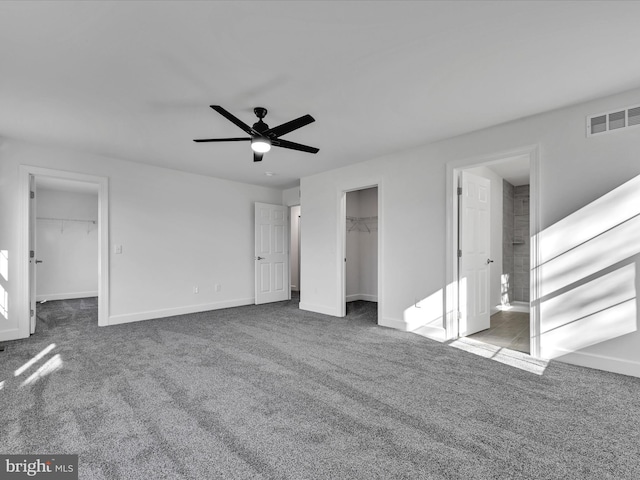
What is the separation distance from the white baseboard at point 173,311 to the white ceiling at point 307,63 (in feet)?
8.68

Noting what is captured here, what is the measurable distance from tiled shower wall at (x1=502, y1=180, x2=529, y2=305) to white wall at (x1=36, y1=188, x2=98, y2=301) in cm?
904

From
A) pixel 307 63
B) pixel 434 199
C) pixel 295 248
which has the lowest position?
pixel 295 248

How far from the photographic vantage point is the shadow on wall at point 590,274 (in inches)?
112

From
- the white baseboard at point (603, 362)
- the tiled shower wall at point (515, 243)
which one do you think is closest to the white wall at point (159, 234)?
the tiled shower wall at point (515, 243)

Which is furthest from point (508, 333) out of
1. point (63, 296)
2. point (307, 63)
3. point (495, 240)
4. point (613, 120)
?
point (63, 296)

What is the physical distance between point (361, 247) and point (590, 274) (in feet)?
14.7

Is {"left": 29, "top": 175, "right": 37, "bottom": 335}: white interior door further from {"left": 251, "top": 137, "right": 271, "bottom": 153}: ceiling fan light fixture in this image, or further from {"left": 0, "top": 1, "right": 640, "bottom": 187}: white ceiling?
{"left": 251, "top": 137, "right": 271, "bottom": 153}: ceiling fan light fixture

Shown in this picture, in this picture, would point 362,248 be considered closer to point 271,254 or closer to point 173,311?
point 271,254

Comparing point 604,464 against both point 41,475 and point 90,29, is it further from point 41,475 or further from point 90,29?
point 90,29

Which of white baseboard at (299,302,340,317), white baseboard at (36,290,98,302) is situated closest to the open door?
white baseboard at (36,290,98,302)

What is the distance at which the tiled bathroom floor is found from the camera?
150 inches

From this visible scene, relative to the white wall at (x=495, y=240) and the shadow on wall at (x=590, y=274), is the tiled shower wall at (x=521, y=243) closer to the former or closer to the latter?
the white wall at (x=495, y=240)

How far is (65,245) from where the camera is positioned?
7.45 m

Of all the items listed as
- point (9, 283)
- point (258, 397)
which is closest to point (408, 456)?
point (258, 397)
